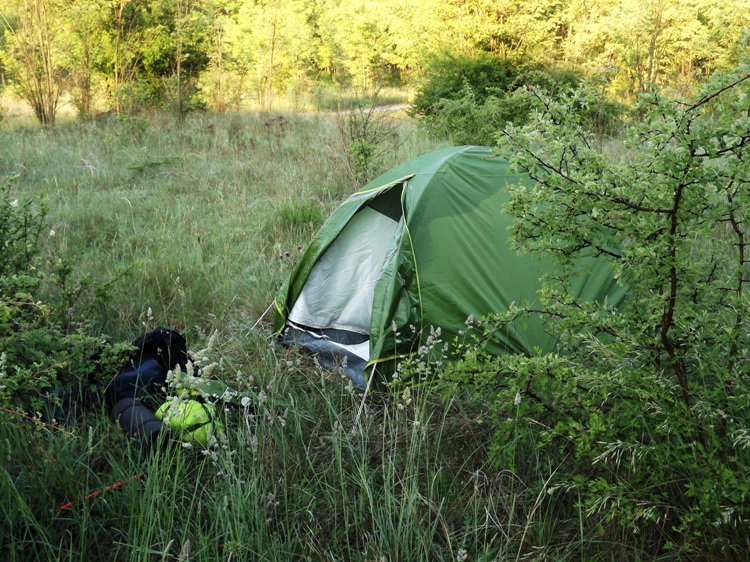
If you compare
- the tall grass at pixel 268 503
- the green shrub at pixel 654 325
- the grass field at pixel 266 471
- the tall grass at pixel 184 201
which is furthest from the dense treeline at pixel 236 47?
the tall grass at pixel 268 503

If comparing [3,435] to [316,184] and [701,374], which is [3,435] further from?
[316,184]

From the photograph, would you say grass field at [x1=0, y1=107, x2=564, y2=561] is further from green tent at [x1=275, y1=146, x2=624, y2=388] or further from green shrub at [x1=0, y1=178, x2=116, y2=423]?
green tent at [x1=275, y1=146, x2=624, y2=388]

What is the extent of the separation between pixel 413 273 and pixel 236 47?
1413cm

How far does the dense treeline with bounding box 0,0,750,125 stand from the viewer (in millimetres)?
10211

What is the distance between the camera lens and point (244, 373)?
3.48m

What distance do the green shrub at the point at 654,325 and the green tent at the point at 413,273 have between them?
35.7 inches

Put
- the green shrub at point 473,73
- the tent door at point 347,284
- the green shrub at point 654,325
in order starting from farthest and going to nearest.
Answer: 1. the green shrub at point 473,73
2. the tent door at point 347,284
3. the green shrub at point 654,325

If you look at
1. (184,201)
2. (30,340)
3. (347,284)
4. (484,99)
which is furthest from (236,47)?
(30,340)

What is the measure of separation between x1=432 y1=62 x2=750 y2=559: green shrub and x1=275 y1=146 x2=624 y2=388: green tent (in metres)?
0.91

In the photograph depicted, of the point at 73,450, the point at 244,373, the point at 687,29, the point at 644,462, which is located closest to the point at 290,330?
the point at 244,373

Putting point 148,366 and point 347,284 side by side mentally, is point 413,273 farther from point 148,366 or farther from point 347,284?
point 148,366

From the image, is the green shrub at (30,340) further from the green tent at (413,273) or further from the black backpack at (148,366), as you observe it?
the green tent at (413,273)

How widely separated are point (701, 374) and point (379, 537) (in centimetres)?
121

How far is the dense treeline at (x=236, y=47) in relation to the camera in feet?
33.5
